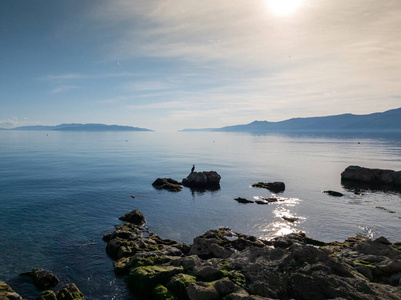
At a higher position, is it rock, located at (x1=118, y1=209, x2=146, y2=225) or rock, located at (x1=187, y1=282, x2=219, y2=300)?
rock, located at (x1=187, y1=282, x2=219, y2=300)

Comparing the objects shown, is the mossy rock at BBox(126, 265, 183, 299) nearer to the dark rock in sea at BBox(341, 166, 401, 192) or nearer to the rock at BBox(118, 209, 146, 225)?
the rock at BBox(118, 209, 146, 225)

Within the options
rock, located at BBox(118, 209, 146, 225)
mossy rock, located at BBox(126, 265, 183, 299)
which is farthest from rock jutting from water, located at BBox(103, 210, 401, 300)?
rock, located at BBox(118, 209, 146, 225)

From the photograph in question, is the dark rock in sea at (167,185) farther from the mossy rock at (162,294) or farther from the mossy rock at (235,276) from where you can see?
the mossy rock at (162,294)

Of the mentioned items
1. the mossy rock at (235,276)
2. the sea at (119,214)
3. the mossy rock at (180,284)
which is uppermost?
the mossy rock at (235,276)

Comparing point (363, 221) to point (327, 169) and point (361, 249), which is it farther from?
point (327, 169)

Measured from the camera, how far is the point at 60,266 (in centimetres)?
2139

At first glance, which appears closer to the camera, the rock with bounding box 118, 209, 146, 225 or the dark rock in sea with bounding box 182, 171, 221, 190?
the rock with bounding box 118, 209, 146, 225

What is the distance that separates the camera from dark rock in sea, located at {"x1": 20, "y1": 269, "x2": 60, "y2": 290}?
1842cm

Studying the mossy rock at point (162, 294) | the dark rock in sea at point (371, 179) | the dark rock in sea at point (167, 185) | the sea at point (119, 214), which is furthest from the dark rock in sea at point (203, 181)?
the mossy rock at point (162, 294)

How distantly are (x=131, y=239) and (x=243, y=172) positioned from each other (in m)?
53.6

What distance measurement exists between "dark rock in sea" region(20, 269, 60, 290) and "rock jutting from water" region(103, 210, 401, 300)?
4.66m

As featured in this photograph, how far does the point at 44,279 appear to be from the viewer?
61.1 feet

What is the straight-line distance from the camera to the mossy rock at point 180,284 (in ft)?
53.2

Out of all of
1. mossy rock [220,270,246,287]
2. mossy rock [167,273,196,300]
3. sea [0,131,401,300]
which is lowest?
sea [0,131,401,300]
